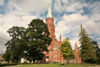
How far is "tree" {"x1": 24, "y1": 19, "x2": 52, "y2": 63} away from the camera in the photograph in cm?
3228

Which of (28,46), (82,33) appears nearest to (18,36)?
(28,46)

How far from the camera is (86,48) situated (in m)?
32.7

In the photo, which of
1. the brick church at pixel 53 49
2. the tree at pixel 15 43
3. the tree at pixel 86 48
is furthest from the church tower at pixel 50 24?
the tree at pixel 86 48

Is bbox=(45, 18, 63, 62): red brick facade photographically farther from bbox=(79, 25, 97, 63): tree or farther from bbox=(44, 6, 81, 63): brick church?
bbox=(79, 25, 97, 63): tree

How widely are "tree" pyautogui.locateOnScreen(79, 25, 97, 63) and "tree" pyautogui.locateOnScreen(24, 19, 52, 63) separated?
13.9 meters

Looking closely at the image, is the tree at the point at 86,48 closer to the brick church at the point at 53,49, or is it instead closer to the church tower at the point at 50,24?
the brick church at the point at 53,49

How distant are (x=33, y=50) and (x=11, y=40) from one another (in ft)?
49.4

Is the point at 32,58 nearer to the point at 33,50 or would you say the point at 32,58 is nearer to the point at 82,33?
the point at 33,50

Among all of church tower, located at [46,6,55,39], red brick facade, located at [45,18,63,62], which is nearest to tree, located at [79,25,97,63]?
red brick facade, located at [45,18,63,62]

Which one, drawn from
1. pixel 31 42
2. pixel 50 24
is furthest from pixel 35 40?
pixel 50 24

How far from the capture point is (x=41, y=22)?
37.4m

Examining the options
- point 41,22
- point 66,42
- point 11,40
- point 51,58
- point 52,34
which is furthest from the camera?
point 52,34

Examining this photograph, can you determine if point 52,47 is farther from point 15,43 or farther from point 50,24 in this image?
point 15,43

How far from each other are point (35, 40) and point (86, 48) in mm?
19458
